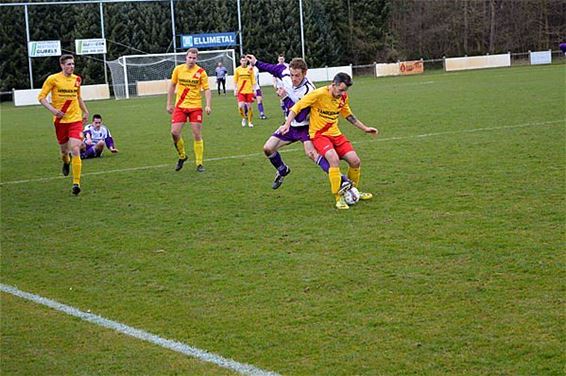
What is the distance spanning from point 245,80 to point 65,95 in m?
12.8

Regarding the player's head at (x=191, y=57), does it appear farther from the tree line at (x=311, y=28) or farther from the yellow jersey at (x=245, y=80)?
the tree line at (x=311, y=28)

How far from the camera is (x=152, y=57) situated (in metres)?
52.1

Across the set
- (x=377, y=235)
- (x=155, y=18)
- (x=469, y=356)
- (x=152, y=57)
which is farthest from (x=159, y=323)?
(x=155, y=18)

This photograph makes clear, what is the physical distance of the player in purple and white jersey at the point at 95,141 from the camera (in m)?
19.2

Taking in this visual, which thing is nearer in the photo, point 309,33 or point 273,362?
point 273,362

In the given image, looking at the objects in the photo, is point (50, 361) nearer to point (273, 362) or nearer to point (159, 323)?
point (159, 323)

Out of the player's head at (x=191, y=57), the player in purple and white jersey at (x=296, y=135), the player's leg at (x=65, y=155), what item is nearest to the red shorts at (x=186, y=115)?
the player's head at (x=191, y=57)

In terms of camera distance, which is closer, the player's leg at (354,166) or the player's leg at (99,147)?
the player's leg at (354,166)

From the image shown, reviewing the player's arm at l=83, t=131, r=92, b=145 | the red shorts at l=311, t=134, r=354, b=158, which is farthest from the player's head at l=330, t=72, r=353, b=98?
the player's arm at l=83, t=131, r=92, b=145

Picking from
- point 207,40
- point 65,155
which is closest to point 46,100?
point 65,155

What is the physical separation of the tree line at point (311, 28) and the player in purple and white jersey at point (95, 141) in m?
37.2

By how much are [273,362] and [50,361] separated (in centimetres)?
149

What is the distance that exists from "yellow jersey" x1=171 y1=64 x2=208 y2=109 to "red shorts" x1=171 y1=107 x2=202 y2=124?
7cm

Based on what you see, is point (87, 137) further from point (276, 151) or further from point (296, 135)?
point (296, 135)
